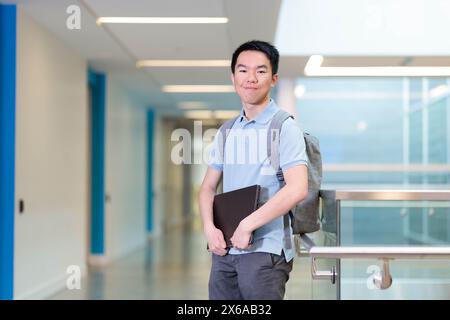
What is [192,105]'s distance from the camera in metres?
12.8

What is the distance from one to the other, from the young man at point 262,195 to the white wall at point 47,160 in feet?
12.7

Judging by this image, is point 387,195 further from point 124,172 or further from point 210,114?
point 210,114

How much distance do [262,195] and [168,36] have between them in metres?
4.96

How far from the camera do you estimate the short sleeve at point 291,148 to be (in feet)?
6.10

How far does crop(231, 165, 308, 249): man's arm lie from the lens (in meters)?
1.82

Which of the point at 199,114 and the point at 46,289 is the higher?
the point at 199,114

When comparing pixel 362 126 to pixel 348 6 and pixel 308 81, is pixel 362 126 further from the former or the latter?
pixel 348 6

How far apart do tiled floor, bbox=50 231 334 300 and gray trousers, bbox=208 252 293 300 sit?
150 cm

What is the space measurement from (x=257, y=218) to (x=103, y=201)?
24.7 feet

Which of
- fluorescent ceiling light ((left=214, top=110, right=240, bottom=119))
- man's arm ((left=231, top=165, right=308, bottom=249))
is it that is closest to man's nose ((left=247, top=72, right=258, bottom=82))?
man's arm ((left=231, top=165, right=308, bottom=249))

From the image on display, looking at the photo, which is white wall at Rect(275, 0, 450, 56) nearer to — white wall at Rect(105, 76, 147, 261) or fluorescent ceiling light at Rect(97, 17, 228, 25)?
fluorescent ceiling light at Rect(97, 17, 228, 25)

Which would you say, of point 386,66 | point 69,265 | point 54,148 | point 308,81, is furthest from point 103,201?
point 386,66

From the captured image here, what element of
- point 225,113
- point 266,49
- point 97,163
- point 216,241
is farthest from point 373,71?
point 216,241

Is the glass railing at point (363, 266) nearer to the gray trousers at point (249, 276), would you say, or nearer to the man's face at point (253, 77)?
the gray trousers at point (249, 276)
